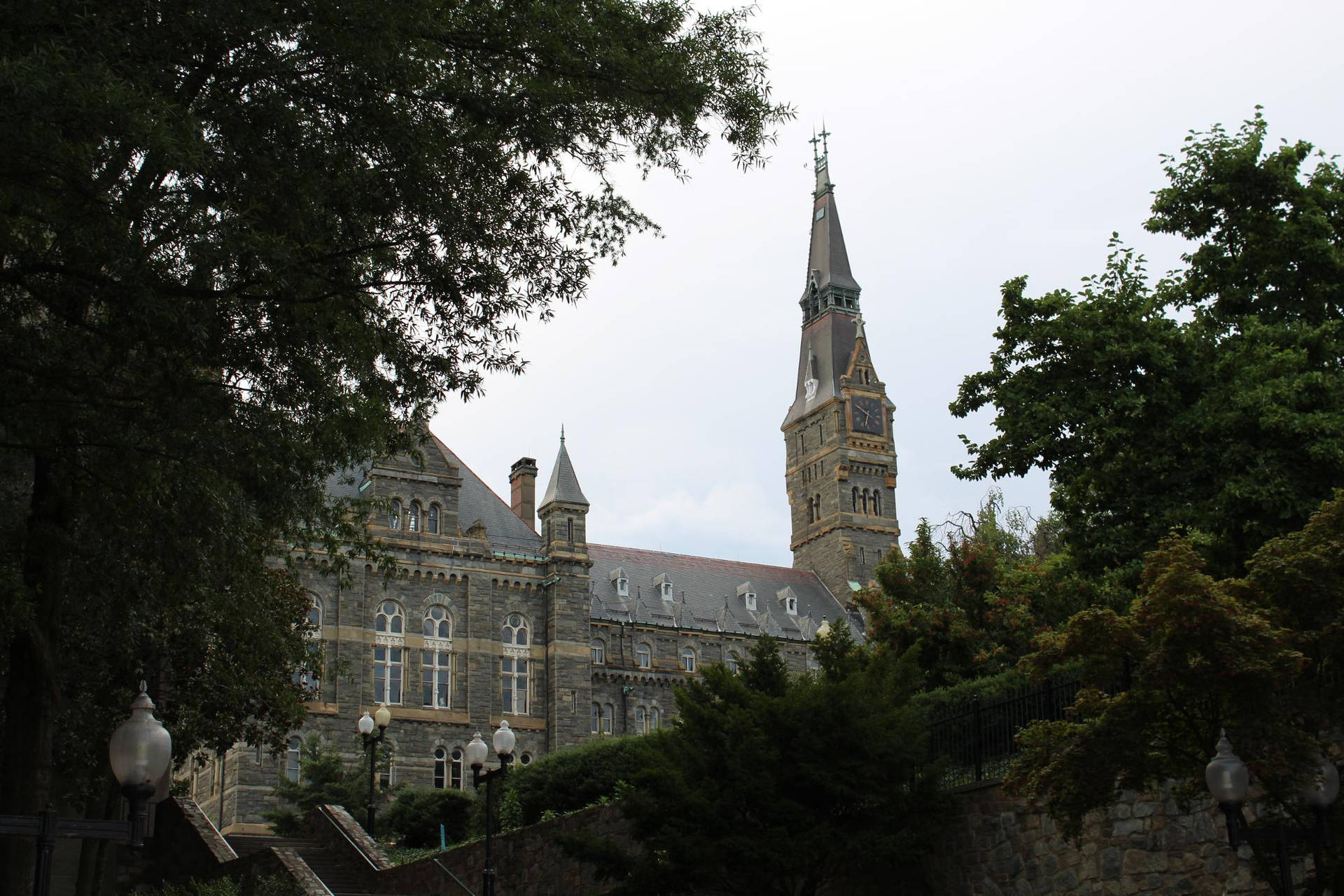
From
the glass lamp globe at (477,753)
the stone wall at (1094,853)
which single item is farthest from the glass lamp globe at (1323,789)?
the glass lamp globe at (477,753)

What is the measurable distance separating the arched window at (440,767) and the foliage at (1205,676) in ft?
129

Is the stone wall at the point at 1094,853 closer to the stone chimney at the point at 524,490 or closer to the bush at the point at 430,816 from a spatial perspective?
the bush at the point at 430,816

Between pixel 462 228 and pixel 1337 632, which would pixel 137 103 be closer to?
pixel 462 228

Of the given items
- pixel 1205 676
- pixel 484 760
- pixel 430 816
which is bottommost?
pixel 1205 676

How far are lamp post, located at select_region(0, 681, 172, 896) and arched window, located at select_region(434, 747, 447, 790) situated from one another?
40999 millimetres

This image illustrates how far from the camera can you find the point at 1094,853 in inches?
683

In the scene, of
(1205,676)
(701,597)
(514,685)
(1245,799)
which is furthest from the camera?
(701,597)

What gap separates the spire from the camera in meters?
86.1

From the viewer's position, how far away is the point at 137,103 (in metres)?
11.3

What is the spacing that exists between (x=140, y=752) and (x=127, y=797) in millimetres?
357

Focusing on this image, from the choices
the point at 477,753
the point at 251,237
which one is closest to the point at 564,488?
the point at 477,753

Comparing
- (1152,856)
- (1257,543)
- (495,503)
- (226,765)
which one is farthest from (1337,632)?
(495,503)

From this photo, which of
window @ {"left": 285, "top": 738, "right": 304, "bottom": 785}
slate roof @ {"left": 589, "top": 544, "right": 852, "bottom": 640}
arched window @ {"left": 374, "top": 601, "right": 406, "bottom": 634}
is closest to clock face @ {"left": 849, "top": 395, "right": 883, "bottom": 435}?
slate roof @ {"left": 589, "top": 544, "right": 852, "bottom": 640}

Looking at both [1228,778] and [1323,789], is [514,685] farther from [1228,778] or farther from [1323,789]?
[1228,778]
